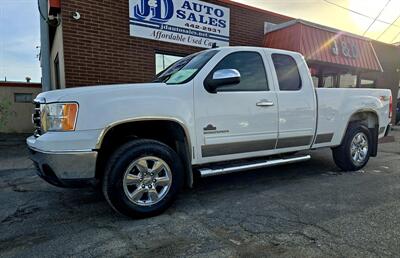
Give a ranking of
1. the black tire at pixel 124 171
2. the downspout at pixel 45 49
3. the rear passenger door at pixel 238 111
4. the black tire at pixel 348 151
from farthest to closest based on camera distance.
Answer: the downspout at pixel 45 49, the black tire at pixel 348 151, the rear passenger door at pixel 238 111, the black tire at pixel 124 171

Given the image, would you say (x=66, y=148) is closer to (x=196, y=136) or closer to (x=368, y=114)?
(x=196, y=136)

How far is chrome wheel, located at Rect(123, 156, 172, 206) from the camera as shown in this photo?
331 centimetres

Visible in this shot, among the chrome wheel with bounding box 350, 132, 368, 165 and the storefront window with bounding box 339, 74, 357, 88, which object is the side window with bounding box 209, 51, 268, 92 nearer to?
the chrome wheel with bounding box 350, 132, 368, 165

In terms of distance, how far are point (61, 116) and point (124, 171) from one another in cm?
86

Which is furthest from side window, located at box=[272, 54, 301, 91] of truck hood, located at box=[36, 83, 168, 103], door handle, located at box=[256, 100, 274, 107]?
truck hood, located at box=[36, 83, 168, 103]

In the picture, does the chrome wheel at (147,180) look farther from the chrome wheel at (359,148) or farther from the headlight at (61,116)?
the chrome wheel at (359,148)

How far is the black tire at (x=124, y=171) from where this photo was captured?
3178 mm

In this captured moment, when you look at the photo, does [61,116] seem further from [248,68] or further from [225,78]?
[248,68]

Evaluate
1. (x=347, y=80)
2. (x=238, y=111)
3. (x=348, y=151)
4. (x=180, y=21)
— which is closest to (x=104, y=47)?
(x=180, y=21)

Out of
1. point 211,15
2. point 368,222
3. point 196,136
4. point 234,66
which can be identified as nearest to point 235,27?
point 211,15

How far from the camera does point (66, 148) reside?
3021 millimetres

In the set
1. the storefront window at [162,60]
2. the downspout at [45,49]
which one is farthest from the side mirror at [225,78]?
the downspout at [45,49]

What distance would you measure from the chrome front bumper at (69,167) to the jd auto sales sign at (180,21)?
17.7 feet

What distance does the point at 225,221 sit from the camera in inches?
130
